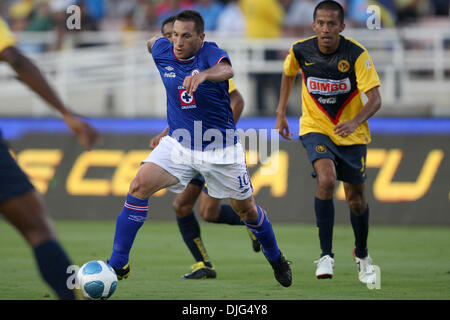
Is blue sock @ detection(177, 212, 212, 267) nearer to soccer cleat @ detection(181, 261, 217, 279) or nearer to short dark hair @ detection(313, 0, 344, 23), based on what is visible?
soccer cleat @ detection(181, 261, 217, 279)

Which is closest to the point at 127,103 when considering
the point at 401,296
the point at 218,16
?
the point at 218,16

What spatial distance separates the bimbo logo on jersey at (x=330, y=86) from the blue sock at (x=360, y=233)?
1.22 meters

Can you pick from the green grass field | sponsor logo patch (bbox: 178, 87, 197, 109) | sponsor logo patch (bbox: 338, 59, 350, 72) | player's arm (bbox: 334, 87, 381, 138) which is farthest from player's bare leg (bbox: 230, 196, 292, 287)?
sponsor logo patch (bbox: 338, 59, 350, 72)

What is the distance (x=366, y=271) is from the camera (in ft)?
26.3

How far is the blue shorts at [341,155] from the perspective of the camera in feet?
26.8

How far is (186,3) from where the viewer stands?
696 inches

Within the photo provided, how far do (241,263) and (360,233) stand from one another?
5.62 ft

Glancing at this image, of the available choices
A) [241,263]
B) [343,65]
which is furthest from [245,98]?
[343,65]

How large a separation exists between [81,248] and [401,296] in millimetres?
4971

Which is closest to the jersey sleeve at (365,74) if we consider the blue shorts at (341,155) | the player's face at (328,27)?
the player's face at (328,27)

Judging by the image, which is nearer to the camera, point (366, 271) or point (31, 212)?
point (31, 212)

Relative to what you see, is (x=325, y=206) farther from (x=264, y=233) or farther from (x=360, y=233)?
(x=264, y=233)

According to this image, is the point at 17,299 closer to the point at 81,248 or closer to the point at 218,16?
the point at 81,248

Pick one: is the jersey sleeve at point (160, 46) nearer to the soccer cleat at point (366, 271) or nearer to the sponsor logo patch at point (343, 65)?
the sponsor logo patch at point (343, 65)
